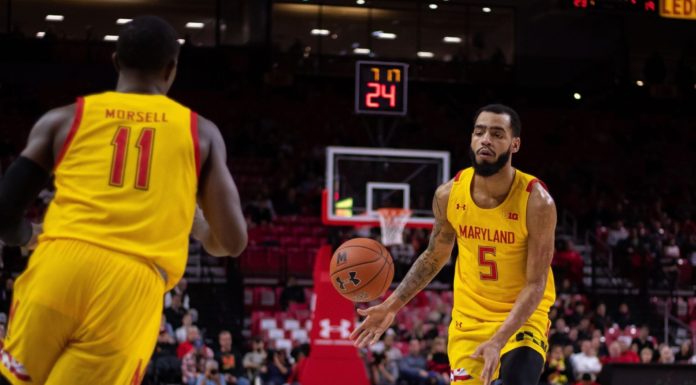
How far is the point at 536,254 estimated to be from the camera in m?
6.15

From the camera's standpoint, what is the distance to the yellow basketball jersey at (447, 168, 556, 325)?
248 inches

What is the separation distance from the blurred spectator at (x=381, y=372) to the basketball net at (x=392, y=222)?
222cm

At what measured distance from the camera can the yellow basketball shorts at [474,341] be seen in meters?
6.18

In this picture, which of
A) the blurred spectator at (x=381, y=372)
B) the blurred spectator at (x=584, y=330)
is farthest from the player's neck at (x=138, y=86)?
the blurred spectator at (x=584, y=330)

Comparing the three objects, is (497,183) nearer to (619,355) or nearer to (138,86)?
(138,86)

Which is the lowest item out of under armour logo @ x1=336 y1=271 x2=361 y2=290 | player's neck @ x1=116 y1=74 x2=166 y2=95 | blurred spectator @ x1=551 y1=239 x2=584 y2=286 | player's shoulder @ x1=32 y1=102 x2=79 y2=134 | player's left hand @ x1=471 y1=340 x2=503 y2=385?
blurred spectator @ x1=551 y1=239 x2=584 y2=286

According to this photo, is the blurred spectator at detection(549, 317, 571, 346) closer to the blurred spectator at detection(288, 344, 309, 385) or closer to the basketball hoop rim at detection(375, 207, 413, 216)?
the basketball hoop rim at detection(375, 207, 413, 216)

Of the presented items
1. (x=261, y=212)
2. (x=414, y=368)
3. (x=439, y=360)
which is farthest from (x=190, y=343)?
(x=261, y=212)

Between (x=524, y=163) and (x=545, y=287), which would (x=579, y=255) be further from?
(x=545, y=287)

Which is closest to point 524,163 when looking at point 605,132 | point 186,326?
point 605,132

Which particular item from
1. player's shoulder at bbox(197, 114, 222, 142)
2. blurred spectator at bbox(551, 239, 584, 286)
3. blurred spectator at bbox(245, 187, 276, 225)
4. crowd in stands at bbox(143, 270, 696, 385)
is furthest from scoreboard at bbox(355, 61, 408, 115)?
player's shoulder at bbox(197, 114, 222, 142)

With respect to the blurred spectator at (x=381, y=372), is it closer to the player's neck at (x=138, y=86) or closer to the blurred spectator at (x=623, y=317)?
the blurred spectator at (x=623, y=317)

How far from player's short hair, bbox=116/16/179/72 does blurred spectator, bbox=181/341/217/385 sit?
11.2 meters

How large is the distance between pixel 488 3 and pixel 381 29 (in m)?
2.93
